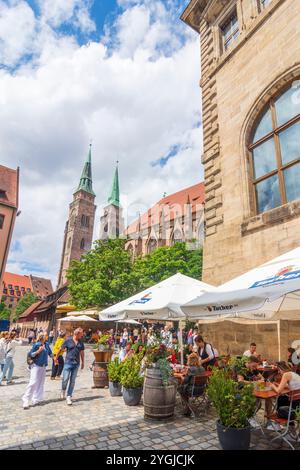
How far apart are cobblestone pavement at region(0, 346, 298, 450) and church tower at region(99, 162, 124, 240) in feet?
247

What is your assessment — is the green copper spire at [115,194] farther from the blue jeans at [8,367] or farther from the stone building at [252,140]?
the blue jeans at [8,367]

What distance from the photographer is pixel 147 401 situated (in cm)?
579

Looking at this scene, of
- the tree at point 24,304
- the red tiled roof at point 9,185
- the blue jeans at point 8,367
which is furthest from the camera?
the tree at point 24,304

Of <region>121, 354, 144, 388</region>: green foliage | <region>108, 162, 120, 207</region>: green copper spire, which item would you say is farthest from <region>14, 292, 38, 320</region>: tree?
<region>121, 354, 144, 388</region>: green foliage

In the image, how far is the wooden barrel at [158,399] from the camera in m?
5.68

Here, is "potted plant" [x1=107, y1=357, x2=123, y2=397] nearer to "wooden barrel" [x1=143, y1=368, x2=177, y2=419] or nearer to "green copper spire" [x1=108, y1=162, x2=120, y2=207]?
"wooden barrel" [x1=143, y1=368, x2=177, y2=419]

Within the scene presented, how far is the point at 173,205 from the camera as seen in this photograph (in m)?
57.0

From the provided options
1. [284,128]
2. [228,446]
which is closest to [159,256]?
[284,128]

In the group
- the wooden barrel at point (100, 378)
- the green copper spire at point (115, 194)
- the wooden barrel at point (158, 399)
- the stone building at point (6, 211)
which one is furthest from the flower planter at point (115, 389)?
the green copper spire at point (115, 194)

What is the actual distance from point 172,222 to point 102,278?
85.7ft

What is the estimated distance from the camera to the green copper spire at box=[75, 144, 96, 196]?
89.8 m

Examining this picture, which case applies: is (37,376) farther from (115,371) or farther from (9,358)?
(9,358)
